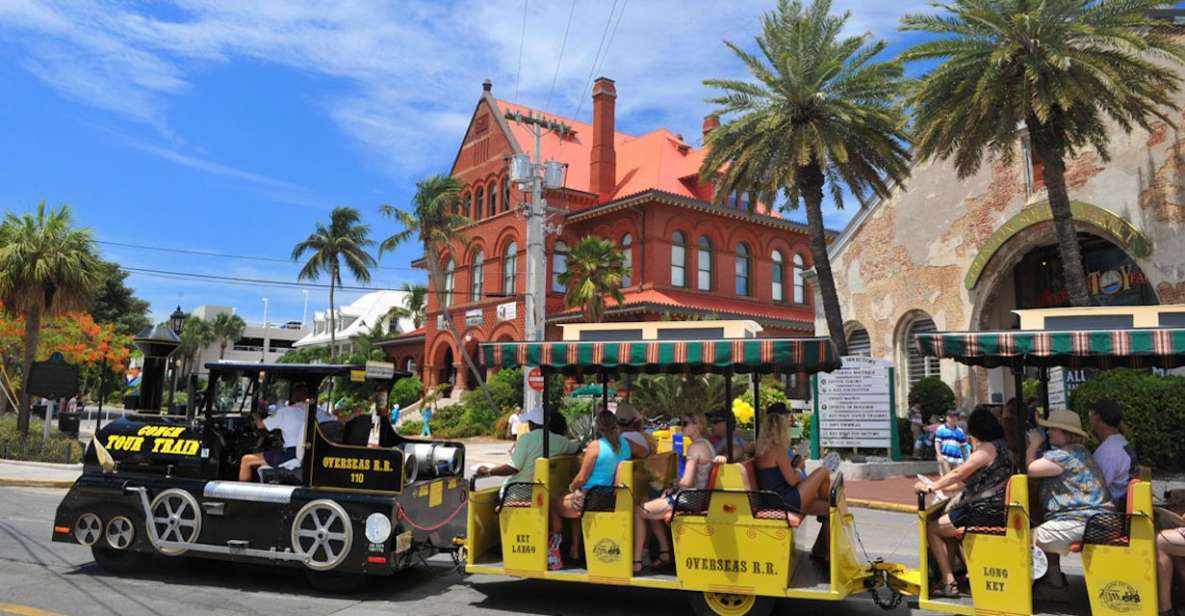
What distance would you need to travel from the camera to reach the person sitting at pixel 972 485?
629 cm

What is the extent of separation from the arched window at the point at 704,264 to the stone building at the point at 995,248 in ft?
38.4

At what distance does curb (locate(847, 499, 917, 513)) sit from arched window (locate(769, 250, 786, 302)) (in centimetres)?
2735

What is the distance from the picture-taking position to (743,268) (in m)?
41.4

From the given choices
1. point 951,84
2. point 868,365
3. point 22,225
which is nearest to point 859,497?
point 868,365

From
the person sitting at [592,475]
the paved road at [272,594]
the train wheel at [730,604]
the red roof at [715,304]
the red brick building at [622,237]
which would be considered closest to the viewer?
the train wheel at [730,604]

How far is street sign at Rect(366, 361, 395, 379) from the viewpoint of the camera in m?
8.47

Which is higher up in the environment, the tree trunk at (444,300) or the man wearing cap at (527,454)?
the tree trunk at (444,300)

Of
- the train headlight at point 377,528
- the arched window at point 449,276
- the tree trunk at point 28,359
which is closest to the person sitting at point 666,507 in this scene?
the train headlight at point 377,528

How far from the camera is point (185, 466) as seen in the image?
8.10 meters

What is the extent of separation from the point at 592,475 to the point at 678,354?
131cm

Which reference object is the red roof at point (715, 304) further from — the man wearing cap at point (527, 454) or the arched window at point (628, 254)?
the man wearing cap at point (527, 454)

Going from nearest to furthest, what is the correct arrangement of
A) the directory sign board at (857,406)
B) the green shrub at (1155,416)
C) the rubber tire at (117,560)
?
the rubber tire at (117,560) → the green shrub at (1155,416) → the directory sign board at (857,406)

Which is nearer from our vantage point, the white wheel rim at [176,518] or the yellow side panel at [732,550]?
the yellow side panel at [732,550]

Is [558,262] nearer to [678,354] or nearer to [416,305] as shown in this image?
[416,305]
